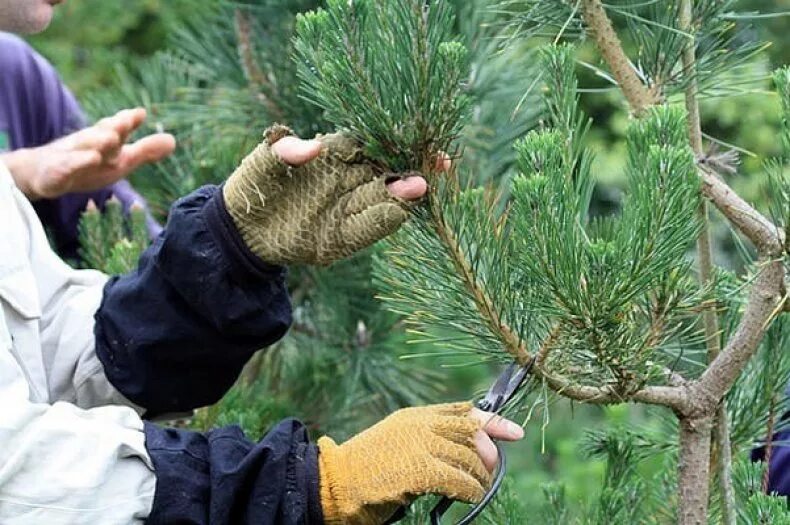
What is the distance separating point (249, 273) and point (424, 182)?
0.26 m

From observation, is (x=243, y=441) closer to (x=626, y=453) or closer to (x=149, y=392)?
(x=149, y=392)

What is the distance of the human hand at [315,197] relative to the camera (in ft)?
3.42

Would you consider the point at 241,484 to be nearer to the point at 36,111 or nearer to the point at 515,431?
the point at 515,431

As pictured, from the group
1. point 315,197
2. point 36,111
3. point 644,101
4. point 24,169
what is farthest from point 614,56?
point 36,111

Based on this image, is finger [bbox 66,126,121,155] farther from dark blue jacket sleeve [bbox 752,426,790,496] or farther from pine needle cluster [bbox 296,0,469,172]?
dark blue jacket sleeve [bbox 752,426,790,496]

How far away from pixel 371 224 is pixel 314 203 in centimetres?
7

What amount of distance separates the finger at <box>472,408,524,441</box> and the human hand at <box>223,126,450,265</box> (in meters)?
0.17

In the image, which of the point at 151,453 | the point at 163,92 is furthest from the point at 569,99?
the point at 163,92

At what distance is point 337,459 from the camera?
43.0 inches

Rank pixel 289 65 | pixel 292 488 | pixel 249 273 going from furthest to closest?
1. pixel 289 65
2. pixel 249 273
3. pixel 292 488

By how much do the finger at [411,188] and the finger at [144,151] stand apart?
0.83 m

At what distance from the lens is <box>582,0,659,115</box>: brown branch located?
1.12 m

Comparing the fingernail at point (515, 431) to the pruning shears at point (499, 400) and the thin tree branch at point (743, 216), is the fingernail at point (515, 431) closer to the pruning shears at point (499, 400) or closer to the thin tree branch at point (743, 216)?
the pruning shears at point (499, 400)

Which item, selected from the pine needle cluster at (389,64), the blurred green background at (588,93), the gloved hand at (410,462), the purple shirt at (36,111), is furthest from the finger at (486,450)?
the blurred green background at (588,93)
